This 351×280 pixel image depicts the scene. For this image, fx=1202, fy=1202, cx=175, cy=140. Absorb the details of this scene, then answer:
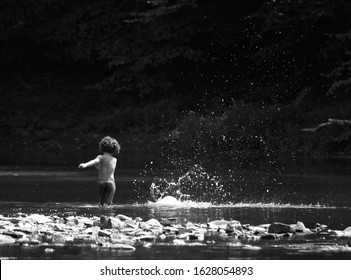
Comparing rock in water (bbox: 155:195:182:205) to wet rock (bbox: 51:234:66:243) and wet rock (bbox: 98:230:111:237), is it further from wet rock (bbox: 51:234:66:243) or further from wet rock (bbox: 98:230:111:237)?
wet rock (bbox: 51:234:66:243)

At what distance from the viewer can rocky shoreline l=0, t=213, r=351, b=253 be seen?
13.9m

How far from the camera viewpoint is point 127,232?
14.6 m

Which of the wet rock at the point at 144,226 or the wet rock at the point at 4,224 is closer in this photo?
the wet rock at the point at 4,224

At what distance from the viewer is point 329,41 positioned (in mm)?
37781

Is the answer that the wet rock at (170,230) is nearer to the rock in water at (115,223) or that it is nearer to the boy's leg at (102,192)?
the rock in water at (115,223)

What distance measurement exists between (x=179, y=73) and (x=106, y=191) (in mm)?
24698

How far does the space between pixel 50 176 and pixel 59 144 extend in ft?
43.7

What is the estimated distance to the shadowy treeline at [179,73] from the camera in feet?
121

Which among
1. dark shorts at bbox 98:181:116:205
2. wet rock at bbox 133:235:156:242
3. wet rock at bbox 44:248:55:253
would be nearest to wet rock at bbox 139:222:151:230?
wet rock at bbox 133:235:156:242

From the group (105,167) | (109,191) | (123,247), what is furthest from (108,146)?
(123,247)

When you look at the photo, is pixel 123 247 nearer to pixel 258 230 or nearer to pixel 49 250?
pixel 49 250

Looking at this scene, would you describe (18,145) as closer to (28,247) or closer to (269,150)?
(269,150)

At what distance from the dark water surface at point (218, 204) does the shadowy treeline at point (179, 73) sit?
6.54 meters

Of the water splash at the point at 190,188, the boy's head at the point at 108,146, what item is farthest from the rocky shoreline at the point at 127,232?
the water splash at the point at 190,188
